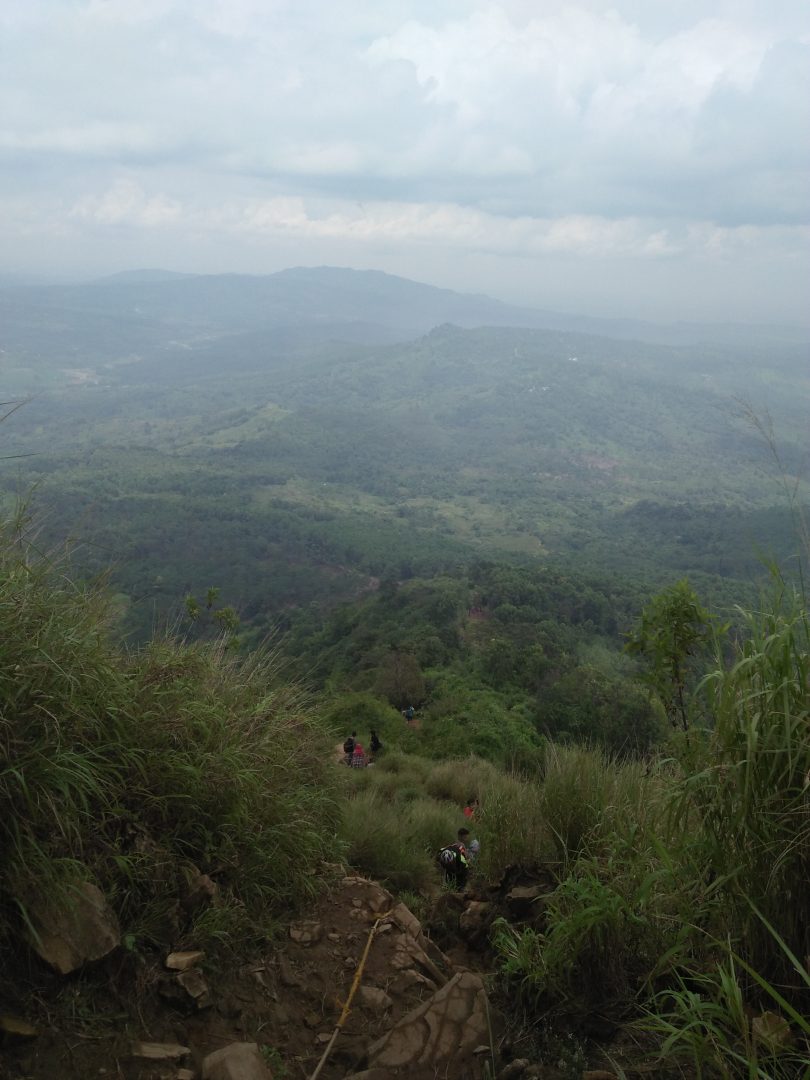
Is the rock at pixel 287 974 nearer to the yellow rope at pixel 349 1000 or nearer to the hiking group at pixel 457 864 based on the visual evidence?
the yellow rope at pixel 349 1000

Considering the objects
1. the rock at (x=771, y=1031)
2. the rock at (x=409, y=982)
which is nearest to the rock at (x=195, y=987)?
the rock at (x=409, y=982)

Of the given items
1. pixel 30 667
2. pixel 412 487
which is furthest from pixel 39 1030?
pixel 412 487

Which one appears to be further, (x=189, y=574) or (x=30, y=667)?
(x=189, y=574)

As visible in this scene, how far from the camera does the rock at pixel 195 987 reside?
8.48 feet

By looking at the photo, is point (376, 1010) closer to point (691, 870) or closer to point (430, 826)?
point (691, 870)

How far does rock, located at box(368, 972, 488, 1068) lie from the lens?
2.50m

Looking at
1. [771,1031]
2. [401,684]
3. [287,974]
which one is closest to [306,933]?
[287,974]

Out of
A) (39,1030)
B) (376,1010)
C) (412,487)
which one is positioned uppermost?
(39,1030)

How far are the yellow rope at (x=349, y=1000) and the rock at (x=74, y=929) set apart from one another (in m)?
0.85

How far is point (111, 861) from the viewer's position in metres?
2.73

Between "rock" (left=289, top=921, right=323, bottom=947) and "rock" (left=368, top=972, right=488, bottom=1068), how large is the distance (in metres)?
0.66

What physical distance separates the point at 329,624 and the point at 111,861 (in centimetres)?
3513

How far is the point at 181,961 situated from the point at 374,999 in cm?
86

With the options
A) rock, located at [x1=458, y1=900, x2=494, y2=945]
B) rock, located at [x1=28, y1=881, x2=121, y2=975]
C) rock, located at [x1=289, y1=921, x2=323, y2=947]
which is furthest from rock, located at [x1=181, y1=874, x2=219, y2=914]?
rock, located at [x1=458, y1=900, x2=494, y2=945]
